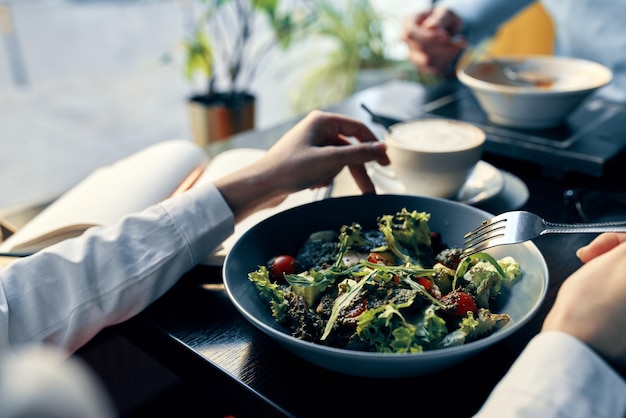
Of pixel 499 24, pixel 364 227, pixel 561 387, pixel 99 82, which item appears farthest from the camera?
pixel 99 82

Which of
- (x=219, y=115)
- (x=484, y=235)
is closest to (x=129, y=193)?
(x=484, y=235)

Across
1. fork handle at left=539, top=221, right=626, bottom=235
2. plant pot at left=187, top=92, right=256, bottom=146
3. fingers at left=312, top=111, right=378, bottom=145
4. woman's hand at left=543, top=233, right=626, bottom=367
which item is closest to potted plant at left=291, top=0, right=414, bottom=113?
plant pot at left=187, top=92, right=256, bottom=146

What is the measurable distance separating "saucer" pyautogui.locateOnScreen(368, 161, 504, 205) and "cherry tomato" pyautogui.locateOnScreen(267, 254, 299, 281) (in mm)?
393

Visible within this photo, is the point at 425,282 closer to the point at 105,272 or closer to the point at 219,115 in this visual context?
the point at 105,272

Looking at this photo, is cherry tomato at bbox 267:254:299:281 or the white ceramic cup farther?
the white ceramic cup

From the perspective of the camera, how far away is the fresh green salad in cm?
68

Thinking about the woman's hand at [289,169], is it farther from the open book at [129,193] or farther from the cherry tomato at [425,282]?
the cherry tomato at [425,282]

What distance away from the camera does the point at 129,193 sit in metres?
1.09

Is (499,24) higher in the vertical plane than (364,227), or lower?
higher

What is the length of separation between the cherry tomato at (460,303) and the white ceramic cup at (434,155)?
389 mm

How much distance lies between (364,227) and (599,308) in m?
0.41

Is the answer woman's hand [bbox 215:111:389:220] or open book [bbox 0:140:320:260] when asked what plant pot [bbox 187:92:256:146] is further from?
woman's hand [bbox 215:111:389:220]

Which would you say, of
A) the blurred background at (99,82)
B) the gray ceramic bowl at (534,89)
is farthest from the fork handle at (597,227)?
the blurred background at (99,82)

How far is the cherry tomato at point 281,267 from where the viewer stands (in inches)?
32.9
